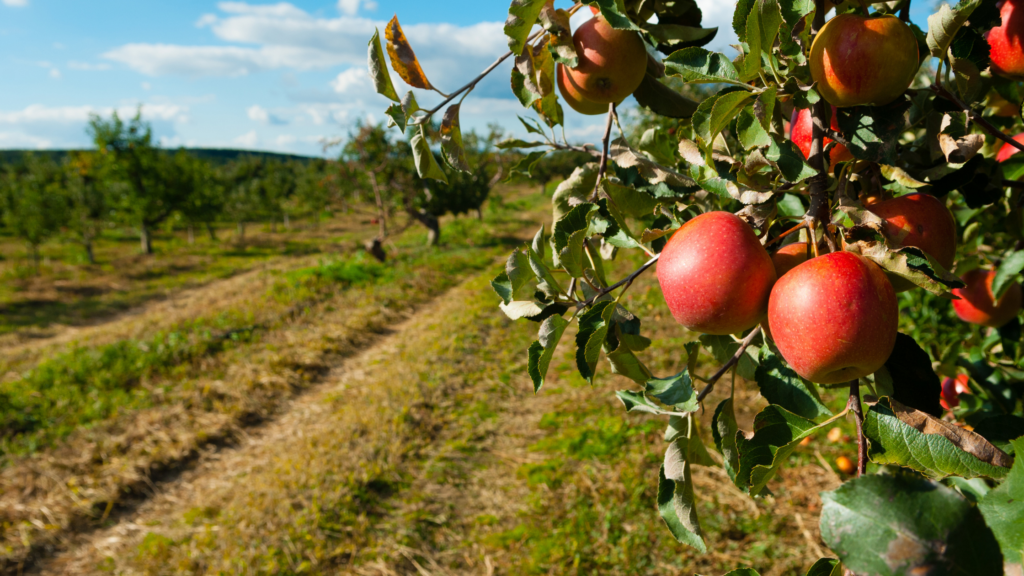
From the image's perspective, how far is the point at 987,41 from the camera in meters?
0.98

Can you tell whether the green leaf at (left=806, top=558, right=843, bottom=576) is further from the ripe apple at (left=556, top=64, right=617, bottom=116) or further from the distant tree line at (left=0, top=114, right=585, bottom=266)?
the distant tree line at (left=0, top=114, right=585, bottom=266)

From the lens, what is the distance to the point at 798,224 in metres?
0.86

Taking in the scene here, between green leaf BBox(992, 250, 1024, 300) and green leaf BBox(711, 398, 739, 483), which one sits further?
A: green leaf BBox(992, 250, 1024, 300)

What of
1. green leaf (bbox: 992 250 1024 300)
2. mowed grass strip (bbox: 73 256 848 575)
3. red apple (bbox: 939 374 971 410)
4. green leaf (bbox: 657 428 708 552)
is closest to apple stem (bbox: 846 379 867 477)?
green leaf (bbox: 657 428 708 552)

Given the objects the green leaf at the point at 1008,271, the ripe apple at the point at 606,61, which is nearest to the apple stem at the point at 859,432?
the ripe apple at the point at 606,61

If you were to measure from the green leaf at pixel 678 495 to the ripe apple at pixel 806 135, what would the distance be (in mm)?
557

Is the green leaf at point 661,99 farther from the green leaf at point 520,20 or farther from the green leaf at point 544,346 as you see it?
the green leaf at point 544,346

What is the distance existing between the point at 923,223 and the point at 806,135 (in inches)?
10.3

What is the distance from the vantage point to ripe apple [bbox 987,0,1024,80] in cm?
94

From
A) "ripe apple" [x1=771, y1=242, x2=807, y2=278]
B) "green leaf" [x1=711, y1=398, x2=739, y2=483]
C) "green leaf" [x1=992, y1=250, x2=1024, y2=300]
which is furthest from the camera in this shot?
"green leaf" [x1=992, y1=250, x2=1024, y2=300]

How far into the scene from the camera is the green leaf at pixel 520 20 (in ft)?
2.93

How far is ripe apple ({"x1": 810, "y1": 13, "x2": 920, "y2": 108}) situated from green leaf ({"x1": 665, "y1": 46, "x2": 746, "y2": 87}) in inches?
5.1

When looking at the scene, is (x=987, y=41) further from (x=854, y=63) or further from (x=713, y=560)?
(x=713, y=560)

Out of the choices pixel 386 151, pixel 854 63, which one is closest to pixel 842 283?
pixel 854 63
